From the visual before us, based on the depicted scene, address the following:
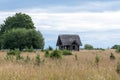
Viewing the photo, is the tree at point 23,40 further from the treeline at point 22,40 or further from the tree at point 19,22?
the tree at point 19,22

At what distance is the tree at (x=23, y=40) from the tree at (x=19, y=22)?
11.2 meters

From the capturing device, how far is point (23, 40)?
9162 centimetres

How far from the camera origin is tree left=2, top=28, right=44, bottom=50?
300 ft

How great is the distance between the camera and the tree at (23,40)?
91.4m

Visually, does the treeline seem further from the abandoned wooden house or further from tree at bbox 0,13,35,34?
tree at bbox 0,13,35,34

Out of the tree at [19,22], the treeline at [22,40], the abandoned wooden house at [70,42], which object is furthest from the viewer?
the tree at [19,22]

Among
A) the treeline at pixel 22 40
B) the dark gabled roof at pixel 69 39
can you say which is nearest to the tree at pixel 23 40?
the treeline at pixel 22 40

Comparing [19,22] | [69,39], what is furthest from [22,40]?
[19,22]

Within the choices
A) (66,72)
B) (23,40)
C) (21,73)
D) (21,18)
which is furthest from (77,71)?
(21,18)

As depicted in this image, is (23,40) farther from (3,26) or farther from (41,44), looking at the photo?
(3,26)

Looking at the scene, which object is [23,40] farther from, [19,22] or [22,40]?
[19,22]

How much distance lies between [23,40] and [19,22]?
53.5 feet

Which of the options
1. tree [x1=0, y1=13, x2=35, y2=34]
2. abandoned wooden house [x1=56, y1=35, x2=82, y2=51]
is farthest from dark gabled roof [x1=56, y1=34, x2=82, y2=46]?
tree [x1=0, y1=13, x2=35, y2=34]

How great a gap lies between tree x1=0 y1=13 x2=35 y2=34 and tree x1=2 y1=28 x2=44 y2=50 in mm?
11185
